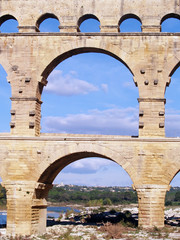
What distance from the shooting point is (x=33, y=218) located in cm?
2138

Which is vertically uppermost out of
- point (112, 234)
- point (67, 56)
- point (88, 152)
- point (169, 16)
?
point (169, 16)

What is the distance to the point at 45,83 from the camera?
2292 cm

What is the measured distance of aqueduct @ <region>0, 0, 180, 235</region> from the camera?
68.5ft

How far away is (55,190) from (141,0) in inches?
2223

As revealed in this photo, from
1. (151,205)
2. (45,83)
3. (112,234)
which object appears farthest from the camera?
(45,83)

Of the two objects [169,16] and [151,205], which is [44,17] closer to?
[169,16]

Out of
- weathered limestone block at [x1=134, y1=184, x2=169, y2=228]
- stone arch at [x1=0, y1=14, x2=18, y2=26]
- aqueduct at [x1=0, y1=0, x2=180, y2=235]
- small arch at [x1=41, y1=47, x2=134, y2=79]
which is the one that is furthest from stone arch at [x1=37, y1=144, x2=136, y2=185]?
stone arch at [x1=0, y1=14, x2=18, y2=26]

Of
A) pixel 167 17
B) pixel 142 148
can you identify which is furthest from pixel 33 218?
pixel 167 17

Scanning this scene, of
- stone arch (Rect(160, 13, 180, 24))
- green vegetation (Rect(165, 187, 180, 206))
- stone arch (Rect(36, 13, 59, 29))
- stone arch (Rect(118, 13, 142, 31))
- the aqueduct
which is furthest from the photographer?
green vegetation (Rect(165, 187, 180, 206))

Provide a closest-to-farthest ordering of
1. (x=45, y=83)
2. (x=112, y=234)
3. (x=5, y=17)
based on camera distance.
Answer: (x=112, y=234) < (x=45, y=83) < (x=5, y=17)

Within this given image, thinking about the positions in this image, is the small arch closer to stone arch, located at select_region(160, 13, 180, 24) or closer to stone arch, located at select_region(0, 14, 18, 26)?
stone arch, located at select_region(160, 13, 180, 24)

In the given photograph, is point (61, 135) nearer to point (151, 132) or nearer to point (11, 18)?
point (151, 132)

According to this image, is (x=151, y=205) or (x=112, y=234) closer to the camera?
(x=112, y=234)

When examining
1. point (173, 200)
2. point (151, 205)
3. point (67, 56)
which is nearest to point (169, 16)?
point (67, 56)
